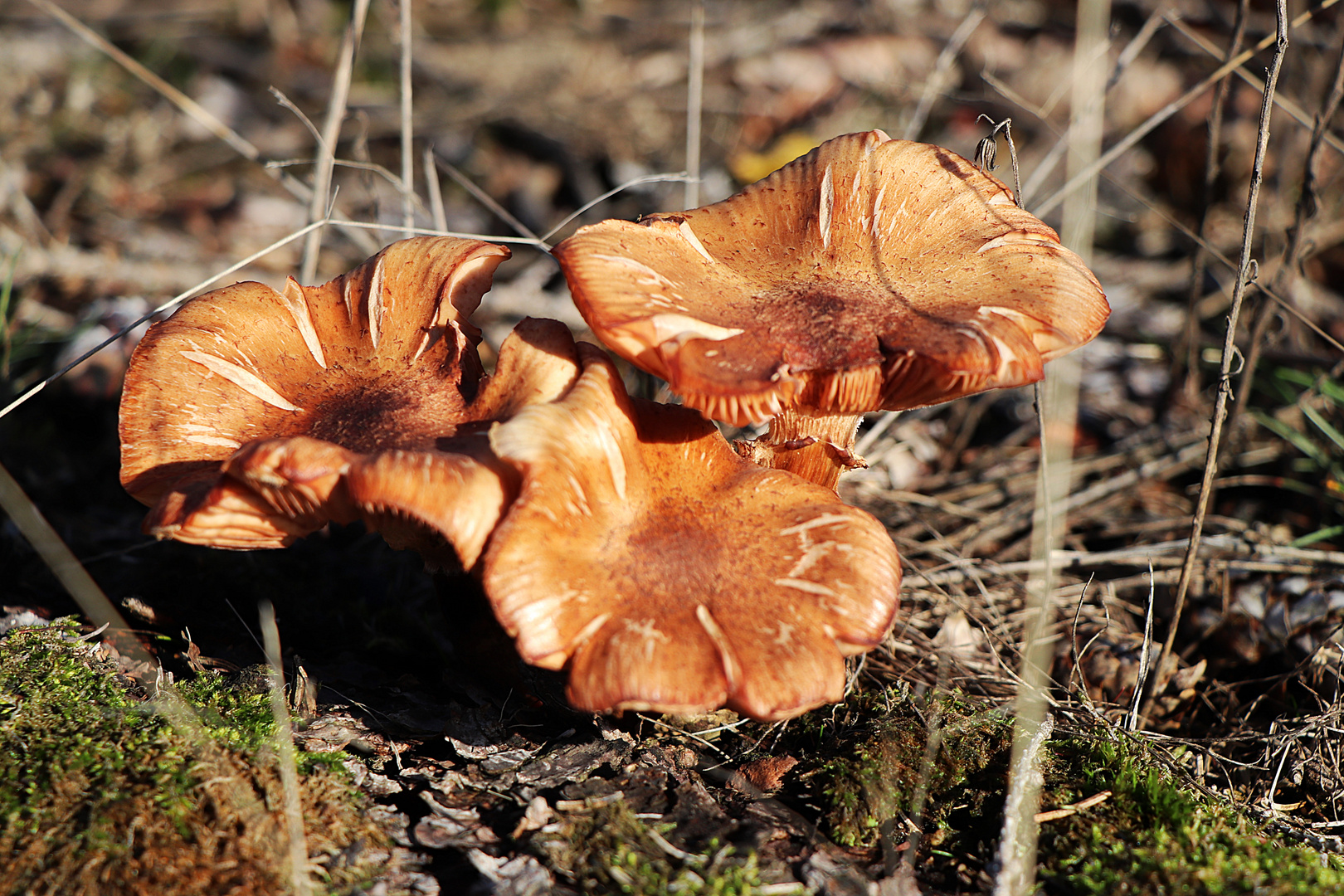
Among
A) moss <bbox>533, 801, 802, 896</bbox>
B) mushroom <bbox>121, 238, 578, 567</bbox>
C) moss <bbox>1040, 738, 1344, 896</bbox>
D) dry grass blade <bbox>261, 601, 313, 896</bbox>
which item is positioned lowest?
moss <bbox>1040, 738, 1344, 896</bbox>

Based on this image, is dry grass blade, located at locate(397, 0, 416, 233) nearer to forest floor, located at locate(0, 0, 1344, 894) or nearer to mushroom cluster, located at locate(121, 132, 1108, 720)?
forest floor, located at locate(0, 0, 1344, 894)

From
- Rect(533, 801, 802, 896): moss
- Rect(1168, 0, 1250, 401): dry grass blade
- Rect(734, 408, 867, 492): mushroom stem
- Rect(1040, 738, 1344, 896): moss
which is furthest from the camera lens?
Rect(1168, 0, 1250, 401): dry grass blade

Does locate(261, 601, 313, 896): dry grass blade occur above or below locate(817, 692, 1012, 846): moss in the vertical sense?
above

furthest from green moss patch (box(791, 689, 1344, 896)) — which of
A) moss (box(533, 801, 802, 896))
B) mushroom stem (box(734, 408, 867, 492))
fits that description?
mushroom stem (box(734, 408, 867, 492))

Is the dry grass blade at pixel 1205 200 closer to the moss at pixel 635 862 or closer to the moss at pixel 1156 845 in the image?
the moss at pixel 1156 845

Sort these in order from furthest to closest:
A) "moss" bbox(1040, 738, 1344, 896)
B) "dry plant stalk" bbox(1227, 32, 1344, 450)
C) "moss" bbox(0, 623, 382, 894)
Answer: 1. "dry plant stalk" bbox(1227, 32, 1344, 450)
2. "moss" bbox(1040, 738, 1344, 896)
3. "moss" bbox(0, 623, 382, 894)

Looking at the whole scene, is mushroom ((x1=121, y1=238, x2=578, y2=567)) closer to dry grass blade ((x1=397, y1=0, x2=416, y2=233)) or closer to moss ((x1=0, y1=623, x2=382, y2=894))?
moss ((x1=0, y1=623, x2=382, y2=894))

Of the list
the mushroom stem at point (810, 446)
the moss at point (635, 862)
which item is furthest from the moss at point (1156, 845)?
the mushroom stem at point (810, 446)

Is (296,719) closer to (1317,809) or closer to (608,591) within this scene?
(608,591)

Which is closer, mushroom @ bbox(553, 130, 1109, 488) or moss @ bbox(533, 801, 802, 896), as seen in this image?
moss @ bbox(533, 801, 802, 896)
